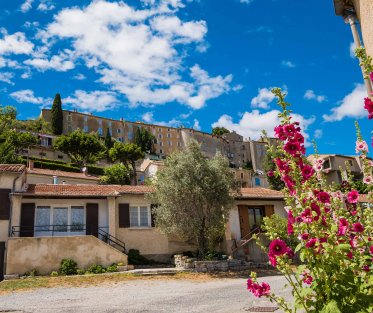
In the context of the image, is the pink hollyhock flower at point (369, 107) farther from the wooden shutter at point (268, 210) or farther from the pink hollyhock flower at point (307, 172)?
the wooden shutter at point (268, 210)

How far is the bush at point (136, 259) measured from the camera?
74.7 feet

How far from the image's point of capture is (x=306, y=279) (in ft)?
12.6

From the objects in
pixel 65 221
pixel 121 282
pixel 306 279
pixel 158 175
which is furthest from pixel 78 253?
pixel 306 279

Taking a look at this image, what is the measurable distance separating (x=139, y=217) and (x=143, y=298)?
41.4 feet

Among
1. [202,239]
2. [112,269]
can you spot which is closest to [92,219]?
[112,269]

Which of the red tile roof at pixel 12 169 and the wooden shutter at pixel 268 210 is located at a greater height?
the red tile roof at pixel 12 169

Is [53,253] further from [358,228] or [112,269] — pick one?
[358,228]

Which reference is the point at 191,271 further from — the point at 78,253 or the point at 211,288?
the point at 78,253

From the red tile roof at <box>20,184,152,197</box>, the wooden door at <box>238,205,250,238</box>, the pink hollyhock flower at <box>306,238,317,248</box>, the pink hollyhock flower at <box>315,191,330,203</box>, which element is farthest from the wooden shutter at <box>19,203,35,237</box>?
the pink hollyhock flower at <box>306,238,317,248</box>

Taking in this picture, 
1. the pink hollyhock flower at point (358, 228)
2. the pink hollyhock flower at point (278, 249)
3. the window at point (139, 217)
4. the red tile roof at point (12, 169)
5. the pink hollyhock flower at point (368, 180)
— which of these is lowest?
the pink hollyhock flower at point (278, 249)

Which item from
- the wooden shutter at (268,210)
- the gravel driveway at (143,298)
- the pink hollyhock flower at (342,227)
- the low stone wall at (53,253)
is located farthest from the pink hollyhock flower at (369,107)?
the wooden shutter at (268,210)

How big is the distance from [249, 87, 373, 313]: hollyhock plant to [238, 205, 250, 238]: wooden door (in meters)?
23.4

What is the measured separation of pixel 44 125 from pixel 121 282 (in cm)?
7762

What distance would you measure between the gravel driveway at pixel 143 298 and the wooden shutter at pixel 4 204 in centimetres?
817
